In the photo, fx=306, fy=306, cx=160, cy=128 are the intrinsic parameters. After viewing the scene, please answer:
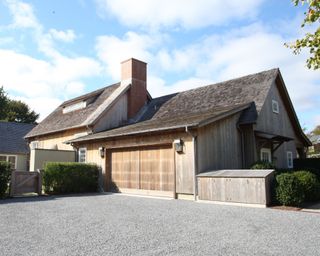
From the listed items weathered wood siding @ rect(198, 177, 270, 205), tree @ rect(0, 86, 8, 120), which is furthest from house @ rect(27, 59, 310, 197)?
tree @ rect(0, 86, 8, 120)

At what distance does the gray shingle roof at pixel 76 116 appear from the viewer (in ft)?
67.7

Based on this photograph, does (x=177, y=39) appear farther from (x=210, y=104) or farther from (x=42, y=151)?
(x=42, y=151)

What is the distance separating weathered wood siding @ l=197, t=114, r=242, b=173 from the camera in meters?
12.5

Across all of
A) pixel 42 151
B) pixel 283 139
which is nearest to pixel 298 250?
pixel 283 139

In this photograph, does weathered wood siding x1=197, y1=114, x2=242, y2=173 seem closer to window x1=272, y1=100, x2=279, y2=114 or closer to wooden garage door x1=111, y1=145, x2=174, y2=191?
wooden garage door x1=111, y1=145, x2=174, y2=191

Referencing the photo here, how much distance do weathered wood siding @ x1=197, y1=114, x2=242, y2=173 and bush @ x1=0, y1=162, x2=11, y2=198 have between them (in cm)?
827

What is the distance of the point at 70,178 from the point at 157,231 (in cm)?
968

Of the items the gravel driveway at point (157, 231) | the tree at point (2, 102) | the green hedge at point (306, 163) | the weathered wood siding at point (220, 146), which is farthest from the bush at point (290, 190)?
the tree at point (2, 102)

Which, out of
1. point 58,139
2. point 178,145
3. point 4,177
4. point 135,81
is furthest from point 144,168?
point 58,139

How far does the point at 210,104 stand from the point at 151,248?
1264cm

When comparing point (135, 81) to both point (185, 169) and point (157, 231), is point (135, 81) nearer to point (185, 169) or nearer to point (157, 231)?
point (185, 169)

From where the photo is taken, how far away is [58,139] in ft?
72.1

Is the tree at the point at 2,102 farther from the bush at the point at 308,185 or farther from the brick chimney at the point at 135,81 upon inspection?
the bush at the point at 308,185

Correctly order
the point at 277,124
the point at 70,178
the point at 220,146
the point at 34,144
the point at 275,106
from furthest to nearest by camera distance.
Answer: the point at 34,144 → the point at 277,124 → the point at 275,106 → the point at 70,178 → the point at 220,146
